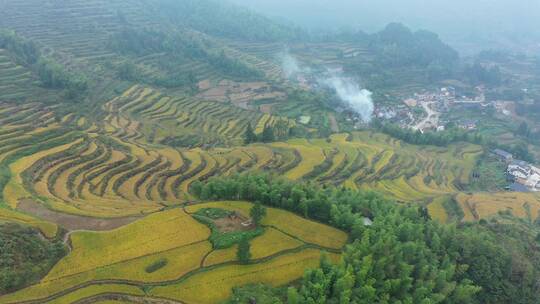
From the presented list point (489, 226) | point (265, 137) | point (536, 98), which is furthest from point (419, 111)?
point (489, 226)

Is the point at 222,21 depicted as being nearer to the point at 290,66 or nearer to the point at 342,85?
the point at 290,66

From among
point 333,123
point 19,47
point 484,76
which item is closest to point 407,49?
point 484,76

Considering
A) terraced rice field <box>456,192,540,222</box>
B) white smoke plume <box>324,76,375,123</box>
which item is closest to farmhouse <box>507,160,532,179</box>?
terraced rice field <box>456,192,540,222</box>

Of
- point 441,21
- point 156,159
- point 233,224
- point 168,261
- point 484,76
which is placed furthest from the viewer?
point 441,21

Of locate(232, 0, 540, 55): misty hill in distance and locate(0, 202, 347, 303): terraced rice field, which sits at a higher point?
locate(232, 0, 540, 55): misty hill in distance

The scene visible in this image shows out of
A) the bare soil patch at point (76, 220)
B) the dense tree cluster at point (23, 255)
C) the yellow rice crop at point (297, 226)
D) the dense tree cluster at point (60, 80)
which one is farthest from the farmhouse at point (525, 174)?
the dense tree cluster at point (60, 80)

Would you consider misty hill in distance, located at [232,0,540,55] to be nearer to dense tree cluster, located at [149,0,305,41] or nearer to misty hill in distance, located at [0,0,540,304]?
dense tree cluster, located at [149,0,305,41]
